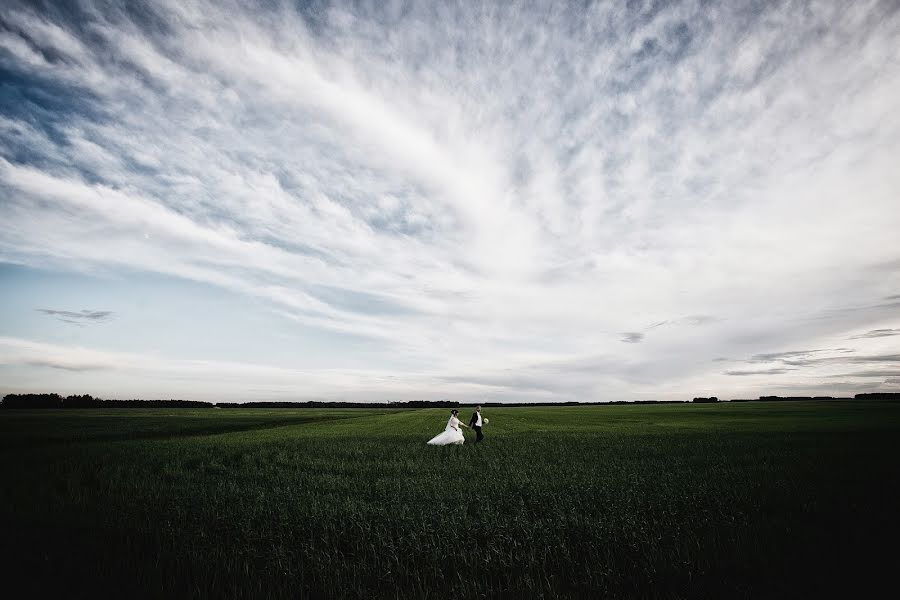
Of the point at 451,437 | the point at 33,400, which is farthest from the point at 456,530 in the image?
the point at 33,400

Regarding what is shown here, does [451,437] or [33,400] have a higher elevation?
[33,400]

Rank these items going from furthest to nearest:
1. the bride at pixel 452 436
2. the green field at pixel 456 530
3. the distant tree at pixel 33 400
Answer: the distant tree at pixel 33 400, the bride at pixel 452 436, the green field at pixel 456 530

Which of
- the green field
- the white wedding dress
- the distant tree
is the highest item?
the distant tree

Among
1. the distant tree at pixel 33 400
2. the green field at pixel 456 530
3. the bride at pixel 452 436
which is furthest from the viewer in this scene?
the distant tree at pixel 33 400

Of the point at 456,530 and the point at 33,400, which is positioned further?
the point at 33,400

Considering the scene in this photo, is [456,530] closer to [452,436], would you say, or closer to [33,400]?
[452,436]

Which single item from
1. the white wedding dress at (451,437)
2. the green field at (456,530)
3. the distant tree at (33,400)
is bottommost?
the green field at (456,530)

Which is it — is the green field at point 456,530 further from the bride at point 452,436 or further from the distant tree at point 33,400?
the distant tree at point 33,400

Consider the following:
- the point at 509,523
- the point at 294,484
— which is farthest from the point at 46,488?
the point at 509,523

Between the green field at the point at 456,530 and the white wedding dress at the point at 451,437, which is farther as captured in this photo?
the white wedding dress at the point at 451,437

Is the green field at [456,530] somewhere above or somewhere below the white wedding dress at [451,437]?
below

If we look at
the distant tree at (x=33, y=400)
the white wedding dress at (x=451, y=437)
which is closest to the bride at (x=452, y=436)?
the white wedding dress at (x=451, y=437)

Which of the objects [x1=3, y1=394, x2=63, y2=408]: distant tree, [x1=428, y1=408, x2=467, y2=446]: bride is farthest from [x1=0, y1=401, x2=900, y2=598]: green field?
[x1=3, y1=394, x2=63, y2=408]: distant tree

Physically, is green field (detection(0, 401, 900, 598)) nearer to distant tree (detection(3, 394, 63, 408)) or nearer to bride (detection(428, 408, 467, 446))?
bride (detection(428, 408, 467, 446))
